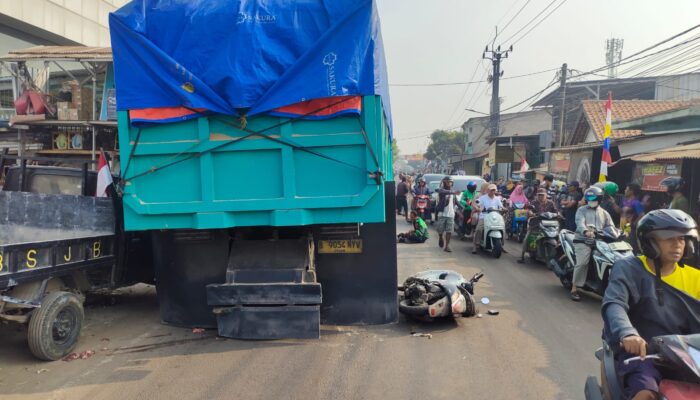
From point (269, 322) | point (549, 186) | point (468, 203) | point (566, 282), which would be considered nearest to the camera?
point (269, 322)

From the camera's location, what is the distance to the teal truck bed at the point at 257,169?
4.60m

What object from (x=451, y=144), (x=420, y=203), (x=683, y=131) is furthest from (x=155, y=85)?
(x=451, y=144)

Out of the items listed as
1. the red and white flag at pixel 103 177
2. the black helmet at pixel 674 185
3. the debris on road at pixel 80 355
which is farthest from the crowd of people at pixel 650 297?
the black helmet at pixel 674 185

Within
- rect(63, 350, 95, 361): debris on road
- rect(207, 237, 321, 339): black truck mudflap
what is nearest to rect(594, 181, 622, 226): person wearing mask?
rect(207, 237, 321, 339): black truck mudflap

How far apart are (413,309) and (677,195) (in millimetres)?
5832

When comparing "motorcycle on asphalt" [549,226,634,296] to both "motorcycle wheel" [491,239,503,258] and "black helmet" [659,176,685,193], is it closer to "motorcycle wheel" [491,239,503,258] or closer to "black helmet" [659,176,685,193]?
"motorcycle wheel" [491,239,503,258]

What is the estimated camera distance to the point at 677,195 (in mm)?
8258

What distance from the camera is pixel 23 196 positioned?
4715 millimetres

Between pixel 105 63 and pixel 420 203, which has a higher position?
pixel 105 63

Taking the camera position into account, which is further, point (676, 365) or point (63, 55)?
→ point (63, 55)

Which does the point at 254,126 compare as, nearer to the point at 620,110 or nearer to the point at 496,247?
the point at 496,247

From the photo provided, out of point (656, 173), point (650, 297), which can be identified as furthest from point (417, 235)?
point (650, 297)

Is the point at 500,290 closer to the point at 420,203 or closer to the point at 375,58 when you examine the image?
the point at 375,58

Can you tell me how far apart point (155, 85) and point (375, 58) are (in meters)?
2.13
